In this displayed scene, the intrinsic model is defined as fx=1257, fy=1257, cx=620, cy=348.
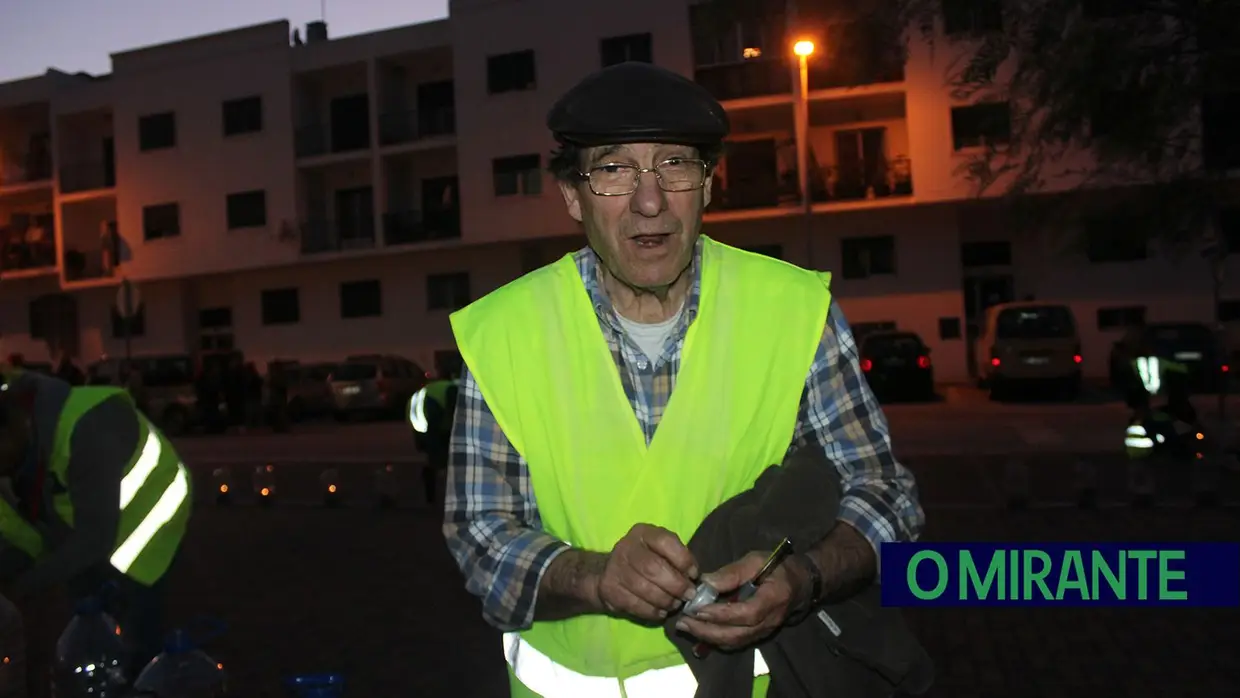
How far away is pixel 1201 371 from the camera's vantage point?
2439 centimetres

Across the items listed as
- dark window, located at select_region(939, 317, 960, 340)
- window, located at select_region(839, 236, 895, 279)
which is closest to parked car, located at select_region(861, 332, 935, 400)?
dark window, located at select_region(939, 317, 960, 340)

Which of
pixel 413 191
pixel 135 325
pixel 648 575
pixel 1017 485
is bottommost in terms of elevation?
pixel 1017 485

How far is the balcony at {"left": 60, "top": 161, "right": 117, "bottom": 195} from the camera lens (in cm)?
4312

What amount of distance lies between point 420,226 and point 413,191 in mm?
1965

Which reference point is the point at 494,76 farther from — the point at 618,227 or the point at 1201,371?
the point at 618,227

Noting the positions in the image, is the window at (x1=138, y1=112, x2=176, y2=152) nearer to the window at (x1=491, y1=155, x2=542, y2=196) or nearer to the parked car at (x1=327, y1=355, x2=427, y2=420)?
the window at (x1=491, y1=155, x2=542, y2=196)

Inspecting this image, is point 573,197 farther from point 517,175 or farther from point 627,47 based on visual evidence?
point 517,175

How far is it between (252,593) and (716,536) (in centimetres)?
805

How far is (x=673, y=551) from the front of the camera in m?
2.02

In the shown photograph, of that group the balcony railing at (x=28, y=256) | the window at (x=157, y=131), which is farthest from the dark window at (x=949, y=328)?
the balcony railing at (x=28, y=256)

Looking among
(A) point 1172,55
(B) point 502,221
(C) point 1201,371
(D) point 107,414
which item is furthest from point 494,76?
(D) point 107,414

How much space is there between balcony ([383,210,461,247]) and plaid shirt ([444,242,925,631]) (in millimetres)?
34656

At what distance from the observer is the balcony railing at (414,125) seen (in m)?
37.4

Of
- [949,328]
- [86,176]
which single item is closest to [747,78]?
[949,328]
